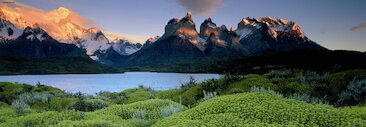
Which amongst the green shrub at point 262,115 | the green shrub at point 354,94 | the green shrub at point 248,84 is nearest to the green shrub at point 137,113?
the green shrub at point 262,115

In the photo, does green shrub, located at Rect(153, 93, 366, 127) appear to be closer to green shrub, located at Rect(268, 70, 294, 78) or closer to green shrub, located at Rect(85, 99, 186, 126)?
green shrub, located at Rect(85, 99, 186, 126)

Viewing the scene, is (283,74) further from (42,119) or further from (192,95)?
(42,119)

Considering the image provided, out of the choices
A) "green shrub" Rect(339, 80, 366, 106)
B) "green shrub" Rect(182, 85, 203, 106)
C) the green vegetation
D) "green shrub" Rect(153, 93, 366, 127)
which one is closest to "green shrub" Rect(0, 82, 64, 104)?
the green vegetation

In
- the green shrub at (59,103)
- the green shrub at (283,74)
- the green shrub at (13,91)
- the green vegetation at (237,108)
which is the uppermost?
the green shrub at (283,74)

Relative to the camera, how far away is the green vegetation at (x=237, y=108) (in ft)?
23.0

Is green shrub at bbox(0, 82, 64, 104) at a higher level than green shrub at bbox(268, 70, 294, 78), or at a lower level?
lower

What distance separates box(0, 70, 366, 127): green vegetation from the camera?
7.00 meters


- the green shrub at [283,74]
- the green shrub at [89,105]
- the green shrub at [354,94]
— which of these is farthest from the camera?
the green shrub at [283,74]

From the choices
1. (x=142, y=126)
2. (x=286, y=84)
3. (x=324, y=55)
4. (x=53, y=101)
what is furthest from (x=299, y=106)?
(x=324, y=55)

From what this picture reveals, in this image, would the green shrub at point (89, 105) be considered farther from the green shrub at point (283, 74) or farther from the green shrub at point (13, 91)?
the green shrub at point (283, 74)

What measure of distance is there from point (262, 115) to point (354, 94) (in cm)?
741

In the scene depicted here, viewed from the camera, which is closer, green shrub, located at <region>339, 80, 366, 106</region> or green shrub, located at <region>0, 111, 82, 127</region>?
green shrub, located at <region>0, 111, 82, 127</region>

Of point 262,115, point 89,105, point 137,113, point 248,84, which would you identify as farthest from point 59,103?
point 262,115

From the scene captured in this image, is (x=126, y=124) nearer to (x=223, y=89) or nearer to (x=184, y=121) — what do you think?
(x=184, y=121)
